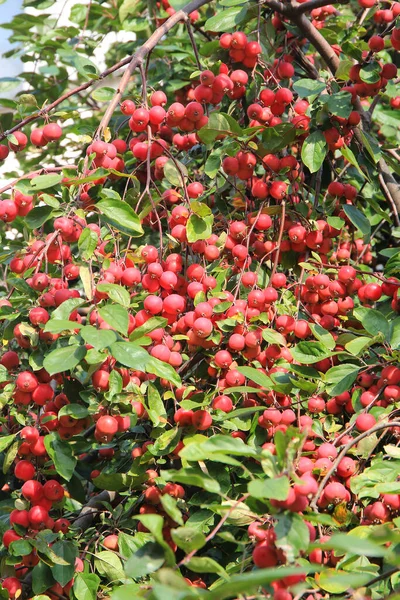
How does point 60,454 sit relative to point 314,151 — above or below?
below

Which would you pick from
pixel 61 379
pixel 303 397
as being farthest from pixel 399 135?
pixel 61 379

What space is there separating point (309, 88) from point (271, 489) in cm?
105

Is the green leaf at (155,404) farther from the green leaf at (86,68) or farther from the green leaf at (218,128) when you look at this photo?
the green leaf at (86,68)

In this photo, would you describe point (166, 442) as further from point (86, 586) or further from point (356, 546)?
point (356, 546)

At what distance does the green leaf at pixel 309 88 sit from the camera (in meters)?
1.70

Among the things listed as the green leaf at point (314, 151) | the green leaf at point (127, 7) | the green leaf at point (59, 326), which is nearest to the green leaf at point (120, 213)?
the green leaf at point (59, 326)

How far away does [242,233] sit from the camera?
168 centimetres

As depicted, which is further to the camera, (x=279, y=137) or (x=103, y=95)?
(x=103, y=95)

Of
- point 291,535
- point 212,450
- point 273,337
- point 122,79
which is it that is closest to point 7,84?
point 122,79

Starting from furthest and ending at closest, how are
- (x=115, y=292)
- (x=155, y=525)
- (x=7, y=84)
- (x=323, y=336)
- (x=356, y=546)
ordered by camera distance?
1. (x=7, y=84)
2. (x=323, y=336)
3. (x=115, y=292)
4. (x=155, y=525)
5. (x=356, y=546)

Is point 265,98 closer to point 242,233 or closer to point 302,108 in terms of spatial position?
point 302,108

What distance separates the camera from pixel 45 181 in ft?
4.60

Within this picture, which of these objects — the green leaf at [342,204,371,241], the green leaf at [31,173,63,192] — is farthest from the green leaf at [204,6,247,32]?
the green leaf at [31,173,63,192]

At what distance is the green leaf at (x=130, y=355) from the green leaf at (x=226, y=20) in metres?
0.90
